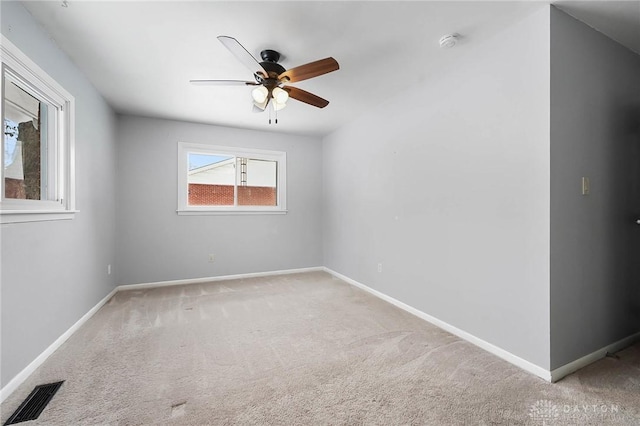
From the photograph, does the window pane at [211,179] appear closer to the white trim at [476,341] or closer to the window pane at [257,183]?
the window pane at [257,183]

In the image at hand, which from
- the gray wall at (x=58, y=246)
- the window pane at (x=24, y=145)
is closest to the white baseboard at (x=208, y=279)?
the gray wall at (x=58, y=246)

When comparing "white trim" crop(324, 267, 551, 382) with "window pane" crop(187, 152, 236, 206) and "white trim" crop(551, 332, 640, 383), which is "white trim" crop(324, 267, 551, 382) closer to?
"white trim" crop(551, 332, 640, 383)

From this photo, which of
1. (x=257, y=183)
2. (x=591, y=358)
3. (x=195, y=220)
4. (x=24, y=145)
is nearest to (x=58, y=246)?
(x=24, y=145)

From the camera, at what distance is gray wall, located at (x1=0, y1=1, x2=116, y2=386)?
176 cm

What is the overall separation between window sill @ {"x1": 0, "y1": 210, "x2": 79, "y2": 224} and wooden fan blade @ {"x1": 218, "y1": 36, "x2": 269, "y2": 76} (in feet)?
5.52

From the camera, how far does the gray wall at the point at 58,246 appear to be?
1764 millimetres

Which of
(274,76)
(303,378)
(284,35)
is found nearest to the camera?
(303,378)

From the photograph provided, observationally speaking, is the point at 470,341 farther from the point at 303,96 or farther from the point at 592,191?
the point at 303,96

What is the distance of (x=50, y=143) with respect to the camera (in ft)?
7.73

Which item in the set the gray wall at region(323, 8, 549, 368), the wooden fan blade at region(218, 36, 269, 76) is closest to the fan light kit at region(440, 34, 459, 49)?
the gray wall at region(323, 8, 549, 368)

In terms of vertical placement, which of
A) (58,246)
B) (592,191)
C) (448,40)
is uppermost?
(448,40)

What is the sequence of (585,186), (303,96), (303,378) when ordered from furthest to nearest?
(303,96)
(585,186)
(303,378)

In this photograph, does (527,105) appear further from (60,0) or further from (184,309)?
(184,309)

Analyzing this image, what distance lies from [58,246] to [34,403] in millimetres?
1192
